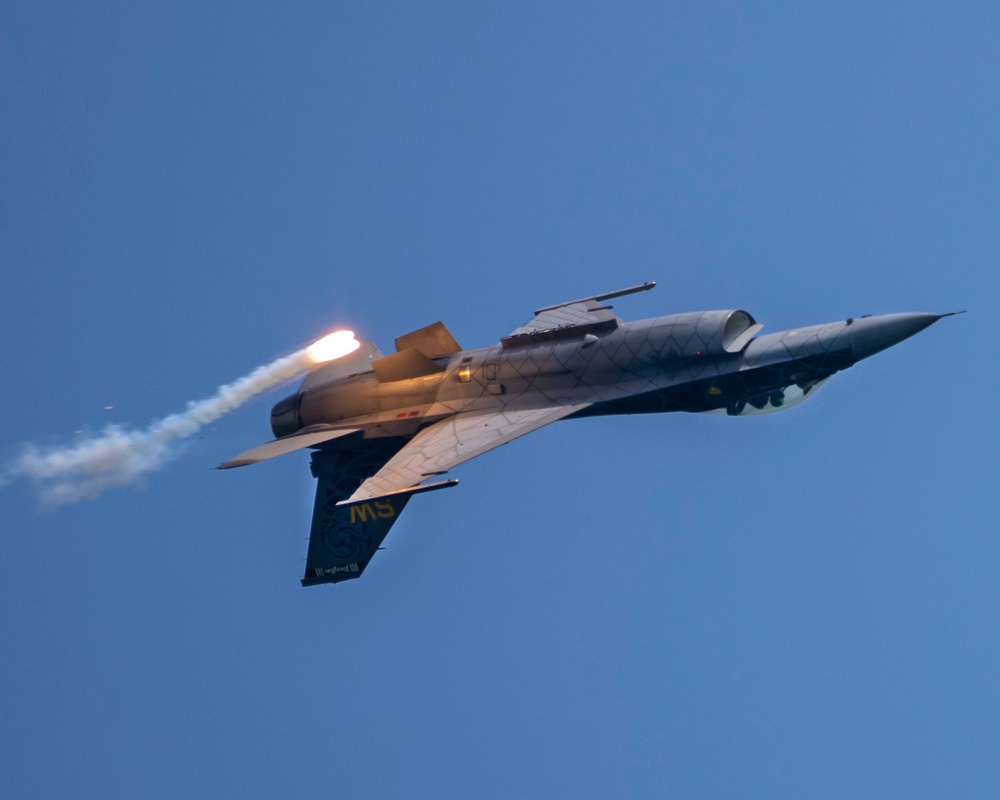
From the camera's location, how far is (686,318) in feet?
171

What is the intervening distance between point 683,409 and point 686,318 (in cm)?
281

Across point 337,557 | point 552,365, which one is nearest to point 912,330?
point 552,365

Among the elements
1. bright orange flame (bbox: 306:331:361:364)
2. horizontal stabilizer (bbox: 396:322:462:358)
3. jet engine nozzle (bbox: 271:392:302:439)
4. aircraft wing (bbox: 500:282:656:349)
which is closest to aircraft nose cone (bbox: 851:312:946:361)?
aircraft wing (bbox: 500:282:656:349)

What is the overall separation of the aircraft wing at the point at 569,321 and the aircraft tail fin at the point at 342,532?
6.69m

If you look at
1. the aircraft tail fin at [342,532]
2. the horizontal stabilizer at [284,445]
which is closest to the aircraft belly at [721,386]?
the aircraft tail fin at [342,532]

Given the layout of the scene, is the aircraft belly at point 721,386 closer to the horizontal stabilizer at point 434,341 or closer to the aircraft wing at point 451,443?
the aircraft wing at point 451,443

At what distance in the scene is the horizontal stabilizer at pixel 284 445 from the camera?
5562 cm

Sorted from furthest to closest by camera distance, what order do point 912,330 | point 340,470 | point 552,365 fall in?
Answer: point 340,470
point 552,365
point 912,330

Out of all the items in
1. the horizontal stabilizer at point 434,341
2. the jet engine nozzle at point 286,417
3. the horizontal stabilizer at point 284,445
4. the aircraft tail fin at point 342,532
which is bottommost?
the aircraft tail fin at point 342,532

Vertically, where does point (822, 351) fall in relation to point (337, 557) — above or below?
above

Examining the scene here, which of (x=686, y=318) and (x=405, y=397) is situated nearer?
(x=686, y=318)

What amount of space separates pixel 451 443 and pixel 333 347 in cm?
1059

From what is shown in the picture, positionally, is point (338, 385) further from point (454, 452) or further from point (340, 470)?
point (454, 452)

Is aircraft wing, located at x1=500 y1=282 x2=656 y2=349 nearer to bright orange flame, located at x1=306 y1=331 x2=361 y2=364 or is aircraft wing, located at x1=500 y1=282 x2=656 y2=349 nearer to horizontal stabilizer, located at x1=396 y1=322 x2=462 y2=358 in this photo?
horizontal stabilizer, located at x1=396 y1=322 x2=462 y2=358
